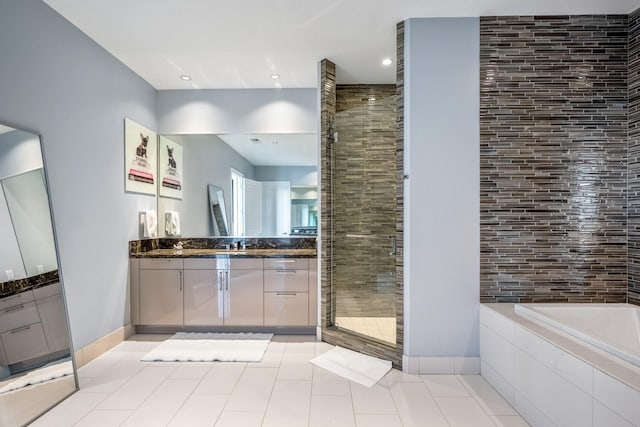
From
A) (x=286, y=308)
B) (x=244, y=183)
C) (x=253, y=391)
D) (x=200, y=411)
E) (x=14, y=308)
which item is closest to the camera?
(x=14, y=308)

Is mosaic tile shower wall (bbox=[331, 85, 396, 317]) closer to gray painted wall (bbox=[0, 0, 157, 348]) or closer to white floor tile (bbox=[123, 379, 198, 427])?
white floor tile (bbox=[123, 379, 198, 427])

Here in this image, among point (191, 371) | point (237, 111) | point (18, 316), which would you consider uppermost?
point (237, 111)

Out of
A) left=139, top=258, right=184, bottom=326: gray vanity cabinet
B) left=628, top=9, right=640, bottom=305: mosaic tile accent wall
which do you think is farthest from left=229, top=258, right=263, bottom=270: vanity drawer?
left=628, top=9, right=640, bottom=305: mosaic tile accent wall

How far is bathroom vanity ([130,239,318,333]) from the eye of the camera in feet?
10.5

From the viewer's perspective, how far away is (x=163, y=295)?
3.21 m

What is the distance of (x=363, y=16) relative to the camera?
2357 millimetres

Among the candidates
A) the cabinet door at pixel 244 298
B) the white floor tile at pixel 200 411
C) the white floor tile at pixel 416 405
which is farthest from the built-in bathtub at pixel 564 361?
the cabinet door at pixel 244 298

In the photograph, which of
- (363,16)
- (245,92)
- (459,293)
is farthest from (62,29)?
(459,293)

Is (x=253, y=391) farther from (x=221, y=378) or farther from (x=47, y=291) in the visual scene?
(x=47, y=291)

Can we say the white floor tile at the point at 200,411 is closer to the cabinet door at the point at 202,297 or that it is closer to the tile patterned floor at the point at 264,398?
the tile patterned floor at the point at 264,398

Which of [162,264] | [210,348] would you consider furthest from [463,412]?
[162,264]

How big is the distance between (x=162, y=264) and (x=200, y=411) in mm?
1693

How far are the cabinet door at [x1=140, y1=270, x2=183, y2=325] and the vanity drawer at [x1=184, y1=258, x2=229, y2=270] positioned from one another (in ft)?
0.40

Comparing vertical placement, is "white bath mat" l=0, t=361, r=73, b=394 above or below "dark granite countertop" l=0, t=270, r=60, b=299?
below
